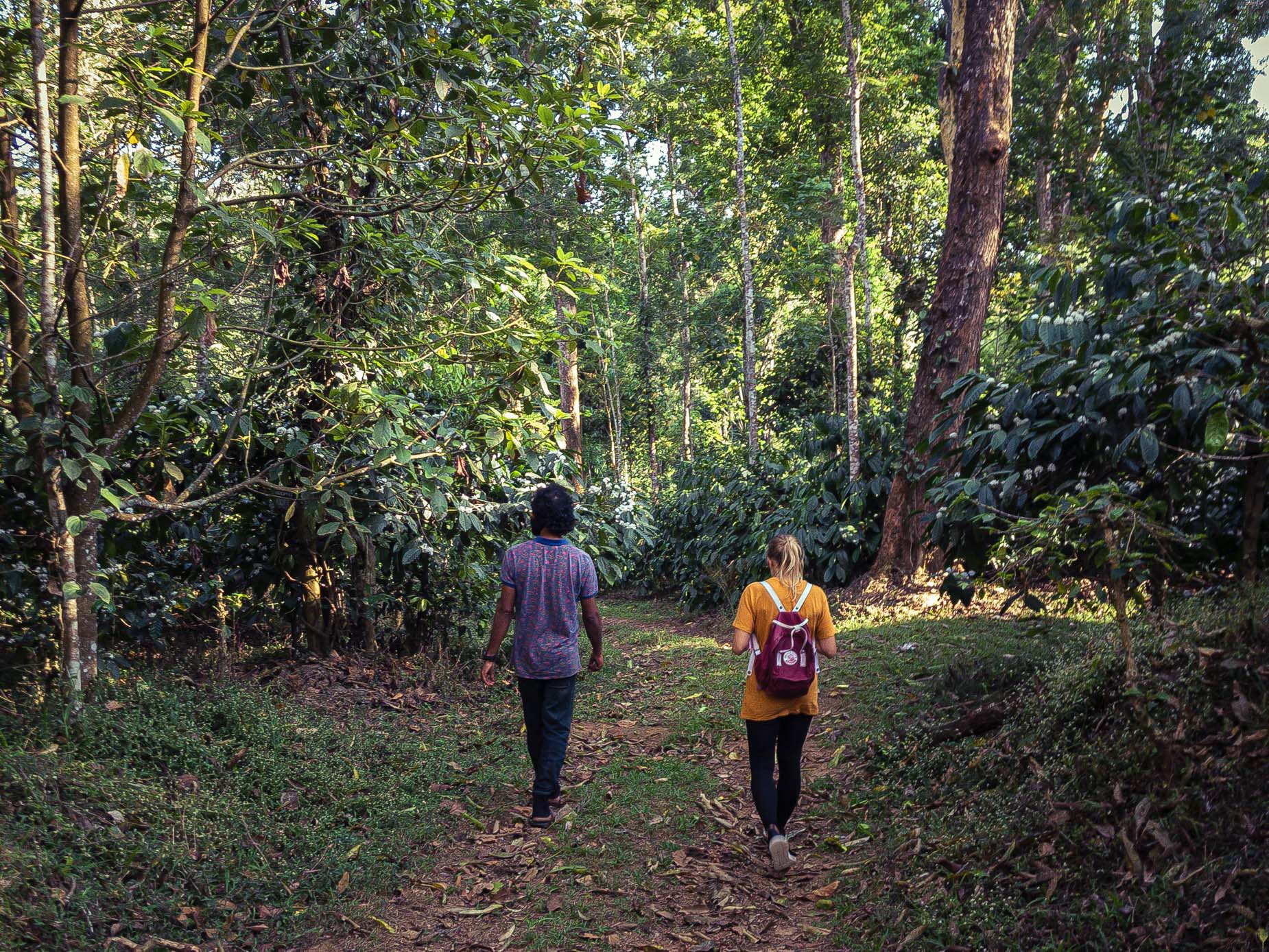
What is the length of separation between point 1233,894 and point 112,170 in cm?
662

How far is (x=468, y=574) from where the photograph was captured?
7266 mm

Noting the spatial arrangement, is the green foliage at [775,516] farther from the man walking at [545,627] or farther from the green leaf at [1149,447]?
the green leaf at [1149,447]

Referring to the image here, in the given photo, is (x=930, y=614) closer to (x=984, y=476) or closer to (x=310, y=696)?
(x=984, y=476)

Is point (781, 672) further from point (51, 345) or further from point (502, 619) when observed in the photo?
point (51, 345)

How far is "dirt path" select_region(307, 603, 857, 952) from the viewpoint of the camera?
3.92 m

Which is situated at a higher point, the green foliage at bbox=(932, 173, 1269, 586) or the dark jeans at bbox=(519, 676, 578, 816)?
the green foliage at bbox=(932, 173, 1269, 586)

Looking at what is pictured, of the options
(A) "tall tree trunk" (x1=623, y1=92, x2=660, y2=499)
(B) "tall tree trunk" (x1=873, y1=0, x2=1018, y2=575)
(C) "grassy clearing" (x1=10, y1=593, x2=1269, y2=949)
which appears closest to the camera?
(C) "grassy clearing" (x1=10, y1=593, x2=1269, y2=949)

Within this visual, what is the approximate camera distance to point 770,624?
14.5 ft

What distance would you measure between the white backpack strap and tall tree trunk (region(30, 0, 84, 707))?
141 inches

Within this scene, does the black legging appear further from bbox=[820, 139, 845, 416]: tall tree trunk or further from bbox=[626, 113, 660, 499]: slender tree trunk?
bbox=[626, 113, 660, 499]: slender tree trunk

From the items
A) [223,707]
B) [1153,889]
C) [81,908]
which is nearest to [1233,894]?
[1153,889]

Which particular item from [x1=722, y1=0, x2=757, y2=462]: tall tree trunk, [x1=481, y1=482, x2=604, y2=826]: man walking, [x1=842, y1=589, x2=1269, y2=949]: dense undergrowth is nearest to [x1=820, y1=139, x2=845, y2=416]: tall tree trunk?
[x1=722, y1=0, x2=757, y2=462]: tall tree trunk

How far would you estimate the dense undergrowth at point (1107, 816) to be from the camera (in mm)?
3041

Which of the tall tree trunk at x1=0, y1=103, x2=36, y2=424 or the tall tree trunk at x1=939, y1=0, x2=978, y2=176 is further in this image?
the tall tree trunk at x1=939, y1=0, x2=978, y2=176
